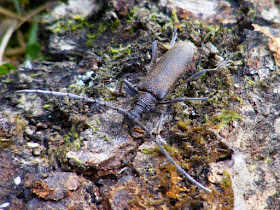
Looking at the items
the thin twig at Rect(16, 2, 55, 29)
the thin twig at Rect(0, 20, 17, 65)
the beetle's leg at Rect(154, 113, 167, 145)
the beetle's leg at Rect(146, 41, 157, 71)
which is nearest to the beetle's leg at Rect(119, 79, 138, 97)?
the beetle's leg at Rect(146, 41, 157, 71)

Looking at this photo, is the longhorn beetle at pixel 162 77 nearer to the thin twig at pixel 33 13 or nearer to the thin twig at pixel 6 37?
the thin twig at pixel 6 37

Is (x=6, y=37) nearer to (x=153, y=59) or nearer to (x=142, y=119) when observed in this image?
(x=153, y=59)

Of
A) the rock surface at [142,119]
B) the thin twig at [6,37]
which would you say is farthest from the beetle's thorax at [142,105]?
the thin twig at [6,37]

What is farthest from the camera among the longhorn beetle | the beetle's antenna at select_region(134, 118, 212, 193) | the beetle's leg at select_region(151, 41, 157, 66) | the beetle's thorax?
the beetle's leg at select_region(151, 41, 157, 66)

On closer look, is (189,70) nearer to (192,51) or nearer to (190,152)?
(192,51)

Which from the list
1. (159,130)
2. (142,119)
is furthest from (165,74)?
(159,130)

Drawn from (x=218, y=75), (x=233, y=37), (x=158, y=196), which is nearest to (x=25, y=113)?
(x=158, y=196)

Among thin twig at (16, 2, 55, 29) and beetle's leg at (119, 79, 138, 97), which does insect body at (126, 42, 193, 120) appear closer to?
beetle's leg at (119, 79, 138, 97)
